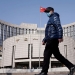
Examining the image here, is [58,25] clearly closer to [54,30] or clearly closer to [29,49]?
[54,30]

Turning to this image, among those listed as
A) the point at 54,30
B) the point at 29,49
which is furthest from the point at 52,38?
the point at 29,49

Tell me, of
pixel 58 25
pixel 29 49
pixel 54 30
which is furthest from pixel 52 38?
pixel 29 49

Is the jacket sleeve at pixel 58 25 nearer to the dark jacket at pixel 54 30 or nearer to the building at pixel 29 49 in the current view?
the dark jacket at pixel 54 30

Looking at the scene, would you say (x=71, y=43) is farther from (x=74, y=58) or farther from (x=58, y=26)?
(x=58, y=26)

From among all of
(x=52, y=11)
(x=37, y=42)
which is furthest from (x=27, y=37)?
(x=52, y=11)

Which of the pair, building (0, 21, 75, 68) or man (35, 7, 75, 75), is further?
building (0, 21, 75, 68)

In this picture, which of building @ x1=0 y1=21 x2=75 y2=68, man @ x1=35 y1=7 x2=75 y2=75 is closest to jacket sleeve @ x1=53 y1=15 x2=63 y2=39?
man @ x1=35 y1=7 x2=75 y2=75

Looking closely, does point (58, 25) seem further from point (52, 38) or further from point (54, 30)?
point (52, 38)

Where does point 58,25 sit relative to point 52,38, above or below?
above

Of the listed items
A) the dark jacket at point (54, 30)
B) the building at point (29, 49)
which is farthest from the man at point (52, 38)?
the building at point (29, 49)

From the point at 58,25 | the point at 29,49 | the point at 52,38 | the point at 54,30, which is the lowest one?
the point at 29,49

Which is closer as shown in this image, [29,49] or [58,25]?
[58,25]

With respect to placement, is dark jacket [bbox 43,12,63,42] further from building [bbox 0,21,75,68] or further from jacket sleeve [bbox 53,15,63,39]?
building [bbox 0,21,75,68]

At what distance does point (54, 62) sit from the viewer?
64.9 metres
